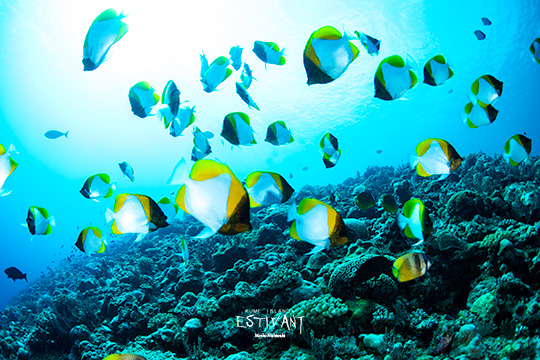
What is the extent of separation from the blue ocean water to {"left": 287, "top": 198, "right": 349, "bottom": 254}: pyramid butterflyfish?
2.28 m

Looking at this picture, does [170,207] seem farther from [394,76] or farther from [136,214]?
[394,76]

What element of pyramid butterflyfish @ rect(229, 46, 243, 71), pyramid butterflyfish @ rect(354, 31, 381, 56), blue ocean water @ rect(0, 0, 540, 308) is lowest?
pyramid butterflyfish @ rect(354, 31, 381, 56)

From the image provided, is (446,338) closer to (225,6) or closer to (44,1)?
(225,6)

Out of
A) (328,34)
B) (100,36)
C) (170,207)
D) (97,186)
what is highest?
(170,207)

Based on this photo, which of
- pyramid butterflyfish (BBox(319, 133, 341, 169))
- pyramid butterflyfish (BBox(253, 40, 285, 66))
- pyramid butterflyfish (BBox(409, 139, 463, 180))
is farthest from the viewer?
pyramid butterflyfish (BBox(253, 40, 285, 66))

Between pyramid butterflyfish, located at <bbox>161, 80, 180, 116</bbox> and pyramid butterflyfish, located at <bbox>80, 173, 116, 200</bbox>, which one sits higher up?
pyramid butterflyfish, located at <bbox>161, 80, 180, 116</bbox>

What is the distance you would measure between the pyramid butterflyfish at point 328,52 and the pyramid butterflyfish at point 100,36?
65.8 inches

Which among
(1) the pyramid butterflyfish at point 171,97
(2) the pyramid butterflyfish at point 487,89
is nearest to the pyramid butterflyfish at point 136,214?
(1) the pyramid butterflyfish at point 171,97

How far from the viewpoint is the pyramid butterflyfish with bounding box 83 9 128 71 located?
2139 mm

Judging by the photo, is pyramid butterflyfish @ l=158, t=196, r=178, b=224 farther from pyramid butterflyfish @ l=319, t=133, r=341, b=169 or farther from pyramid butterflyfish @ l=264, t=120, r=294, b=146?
pyramid butterflyfish @ l=319, t=133, r=341, b=169

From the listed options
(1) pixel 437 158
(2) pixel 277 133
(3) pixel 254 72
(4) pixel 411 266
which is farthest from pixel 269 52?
(3) pixel 254 72

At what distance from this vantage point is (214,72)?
3393 millimetres

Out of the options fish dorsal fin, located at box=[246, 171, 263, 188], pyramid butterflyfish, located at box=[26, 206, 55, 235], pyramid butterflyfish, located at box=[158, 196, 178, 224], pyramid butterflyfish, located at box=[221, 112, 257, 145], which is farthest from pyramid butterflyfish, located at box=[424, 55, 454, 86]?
pyramid butterflyfish, located at box=[26, 206, 55, 235]

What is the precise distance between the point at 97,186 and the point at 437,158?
3.82 metres
